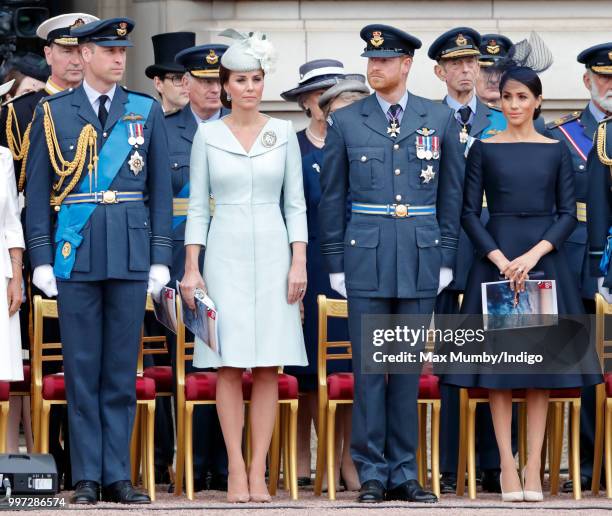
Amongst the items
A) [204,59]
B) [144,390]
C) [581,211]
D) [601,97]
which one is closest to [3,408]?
[144,390]

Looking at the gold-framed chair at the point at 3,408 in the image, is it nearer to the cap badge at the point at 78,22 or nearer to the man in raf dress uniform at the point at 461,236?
the cap badge at the point at 78,22

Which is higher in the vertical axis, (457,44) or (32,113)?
(457,44)

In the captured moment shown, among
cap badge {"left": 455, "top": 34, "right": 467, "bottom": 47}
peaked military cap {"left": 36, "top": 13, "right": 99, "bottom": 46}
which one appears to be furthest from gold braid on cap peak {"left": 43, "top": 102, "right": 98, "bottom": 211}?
cap badge {"left": 455, "top": 34, "right": 467, "bottom": 47}

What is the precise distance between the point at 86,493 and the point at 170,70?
300 centimetres

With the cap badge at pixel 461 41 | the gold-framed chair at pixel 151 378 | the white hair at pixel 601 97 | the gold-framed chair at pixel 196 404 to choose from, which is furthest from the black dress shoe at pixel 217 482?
the white hair at pixel 601 97

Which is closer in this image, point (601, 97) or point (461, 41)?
point (601, 97)

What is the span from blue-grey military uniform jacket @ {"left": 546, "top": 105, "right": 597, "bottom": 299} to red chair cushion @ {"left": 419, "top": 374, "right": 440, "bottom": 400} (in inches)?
38.1

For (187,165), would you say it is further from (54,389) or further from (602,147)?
(602,147)

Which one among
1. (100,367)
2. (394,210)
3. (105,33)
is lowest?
(100,367)

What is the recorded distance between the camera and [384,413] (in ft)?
32.8

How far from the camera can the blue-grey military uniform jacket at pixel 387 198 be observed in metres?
9.96

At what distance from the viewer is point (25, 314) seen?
1076 cm

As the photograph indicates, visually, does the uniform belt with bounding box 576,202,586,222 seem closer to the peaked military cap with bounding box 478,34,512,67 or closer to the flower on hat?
the peaked military cap with bounding box 478,34,512,67

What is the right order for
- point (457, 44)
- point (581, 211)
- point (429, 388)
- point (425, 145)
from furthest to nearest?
1. point (457, 44)
2. point (581, 211)
3. point (429, 388)
4. point (425, 145)
